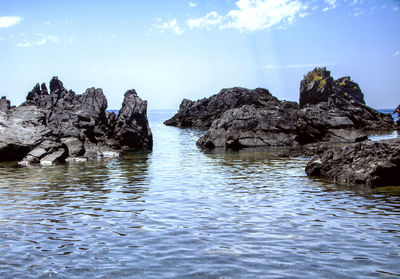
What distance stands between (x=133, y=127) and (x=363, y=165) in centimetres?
3346

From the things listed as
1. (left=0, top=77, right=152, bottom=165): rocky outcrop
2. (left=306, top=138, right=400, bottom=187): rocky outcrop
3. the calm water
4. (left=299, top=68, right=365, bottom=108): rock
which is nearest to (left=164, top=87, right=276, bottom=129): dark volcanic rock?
(left=299, top=68, right=365, bottom=108): rock

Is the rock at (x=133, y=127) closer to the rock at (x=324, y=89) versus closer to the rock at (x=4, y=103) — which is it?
the rock at (x=4, y=103)

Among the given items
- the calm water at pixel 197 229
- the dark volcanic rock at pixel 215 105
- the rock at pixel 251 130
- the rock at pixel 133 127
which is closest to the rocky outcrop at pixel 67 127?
the rock at pixel 133 127

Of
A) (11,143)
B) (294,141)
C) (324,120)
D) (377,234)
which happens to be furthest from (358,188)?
(324,120)

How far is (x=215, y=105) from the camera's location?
118062mm

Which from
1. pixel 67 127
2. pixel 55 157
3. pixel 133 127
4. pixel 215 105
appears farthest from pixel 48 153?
pixel 215 105

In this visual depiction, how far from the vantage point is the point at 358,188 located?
62.7 feet

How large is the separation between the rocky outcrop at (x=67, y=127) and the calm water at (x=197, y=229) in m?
12.0

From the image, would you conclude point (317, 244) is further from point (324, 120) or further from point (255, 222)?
point (324, 120)

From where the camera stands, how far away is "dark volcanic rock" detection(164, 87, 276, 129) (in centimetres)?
10619

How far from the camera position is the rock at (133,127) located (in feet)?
160

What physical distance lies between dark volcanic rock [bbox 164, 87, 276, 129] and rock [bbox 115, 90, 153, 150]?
52.8m

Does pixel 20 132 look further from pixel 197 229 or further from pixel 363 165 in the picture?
pixel 363 165

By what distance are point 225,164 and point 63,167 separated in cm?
1244
